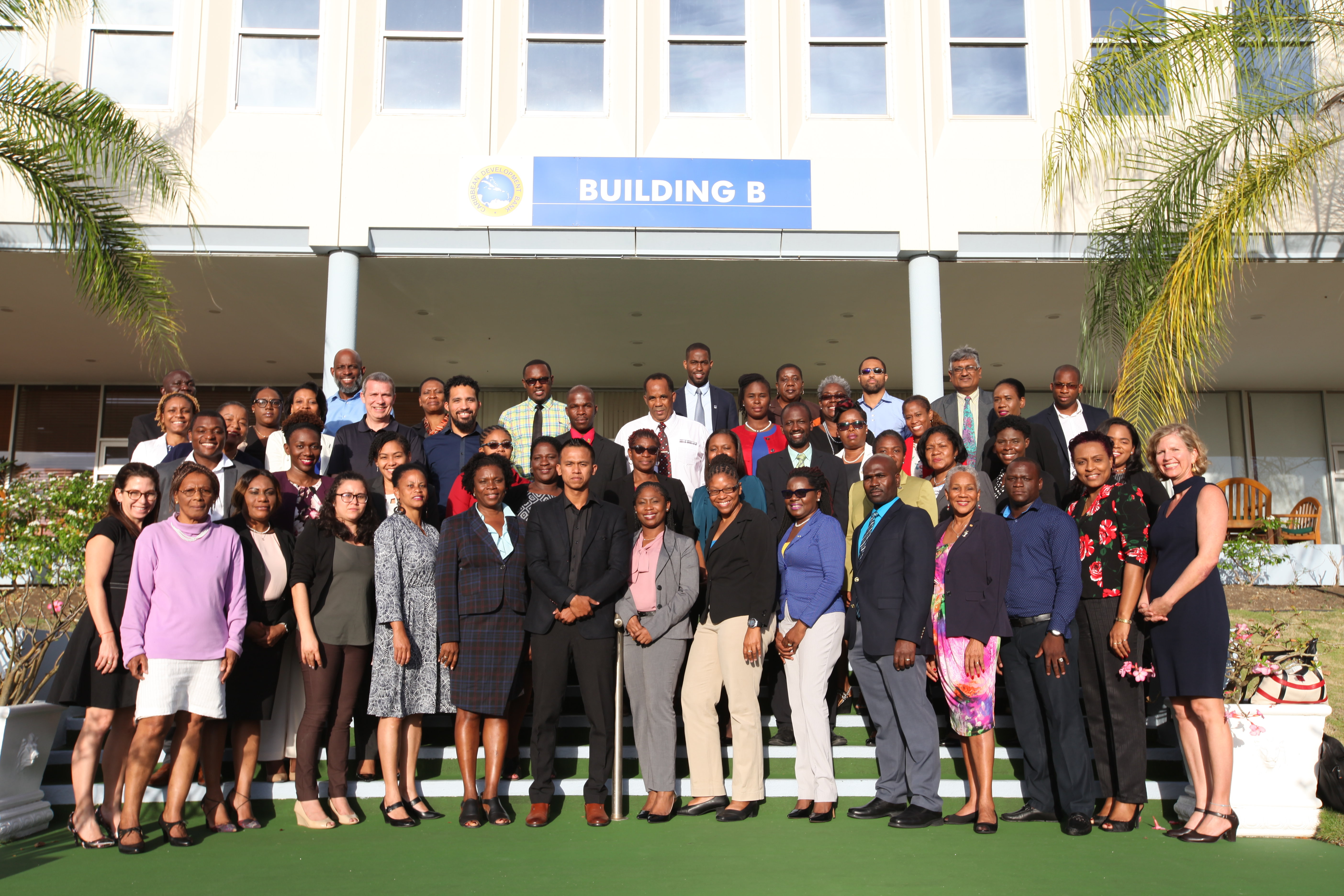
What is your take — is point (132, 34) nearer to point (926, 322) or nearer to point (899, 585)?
point (926, 322)

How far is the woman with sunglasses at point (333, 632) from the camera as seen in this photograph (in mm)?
5039

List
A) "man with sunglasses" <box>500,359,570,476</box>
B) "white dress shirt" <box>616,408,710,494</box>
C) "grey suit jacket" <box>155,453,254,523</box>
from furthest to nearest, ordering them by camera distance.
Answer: "man with sunglasses" <box>500,359,570,476</box> < "white dress shirt" <box>616,408,710,494</box> < "grey suit jacket" <box>155,453,254,523</box>

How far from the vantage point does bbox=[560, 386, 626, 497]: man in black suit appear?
645cm

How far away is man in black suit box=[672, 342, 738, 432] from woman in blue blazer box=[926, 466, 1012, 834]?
2.60 meters

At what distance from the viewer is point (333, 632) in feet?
16.7

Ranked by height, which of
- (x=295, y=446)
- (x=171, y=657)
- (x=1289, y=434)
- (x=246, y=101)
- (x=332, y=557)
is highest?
(x=246, y=101)

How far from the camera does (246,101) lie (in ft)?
33.0

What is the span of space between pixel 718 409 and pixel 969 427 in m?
1.90

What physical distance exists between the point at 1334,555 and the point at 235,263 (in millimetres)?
13523

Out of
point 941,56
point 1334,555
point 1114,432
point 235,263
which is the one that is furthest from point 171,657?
point 1334,555

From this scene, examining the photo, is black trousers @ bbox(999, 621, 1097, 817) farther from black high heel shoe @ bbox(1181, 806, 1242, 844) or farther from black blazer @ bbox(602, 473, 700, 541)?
black blazer @ bbox(602, 473, 700, 541)

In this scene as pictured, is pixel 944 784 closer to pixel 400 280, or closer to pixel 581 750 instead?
pixel 581 750

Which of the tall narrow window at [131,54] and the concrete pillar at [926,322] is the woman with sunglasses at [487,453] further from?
the tall narrow window at [131,54]

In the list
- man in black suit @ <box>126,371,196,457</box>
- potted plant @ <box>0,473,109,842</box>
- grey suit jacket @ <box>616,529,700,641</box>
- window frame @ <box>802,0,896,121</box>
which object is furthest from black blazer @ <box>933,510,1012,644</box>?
window frame @ <box>802,0,896,121</box>
